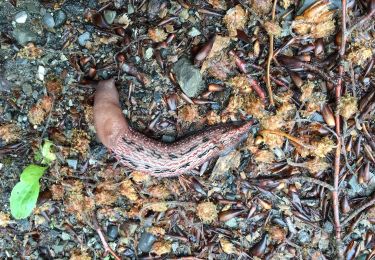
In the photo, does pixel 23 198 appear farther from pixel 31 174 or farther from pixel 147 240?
pixel 147 240

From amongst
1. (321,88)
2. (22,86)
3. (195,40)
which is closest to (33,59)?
(22,86)

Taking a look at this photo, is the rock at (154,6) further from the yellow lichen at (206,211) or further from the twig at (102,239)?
the twig at (102,239)

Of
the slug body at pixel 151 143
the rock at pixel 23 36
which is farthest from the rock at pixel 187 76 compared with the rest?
the rock at pixel 23 36

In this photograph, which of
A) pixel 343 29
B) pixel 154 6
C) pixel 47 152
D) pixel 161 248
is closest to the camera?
pixel 343 29

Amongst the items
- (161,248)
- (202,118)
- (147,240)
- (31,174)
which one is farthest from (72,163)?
(202,118)

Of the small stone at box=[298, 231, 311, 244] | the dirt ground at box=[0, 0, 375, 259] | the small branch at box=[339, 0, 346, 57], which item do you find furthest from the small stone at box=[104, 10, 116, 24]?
the small stone at box=[298, 231, 311, 244]

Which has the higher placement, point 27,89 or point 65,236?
point 27,89

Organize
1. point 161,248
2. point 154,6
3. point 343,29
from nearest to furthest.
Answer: point 343,29
point 154,6
point 161,248

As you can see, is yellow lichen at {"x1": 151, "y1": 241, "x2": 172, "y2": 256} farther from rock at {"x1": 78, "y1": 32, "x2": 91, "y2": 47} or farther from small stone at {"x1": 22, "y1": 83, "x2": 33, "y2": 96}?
rock at {"x1": 78, "y1": 32, "x2": 91, "y2": 47}
